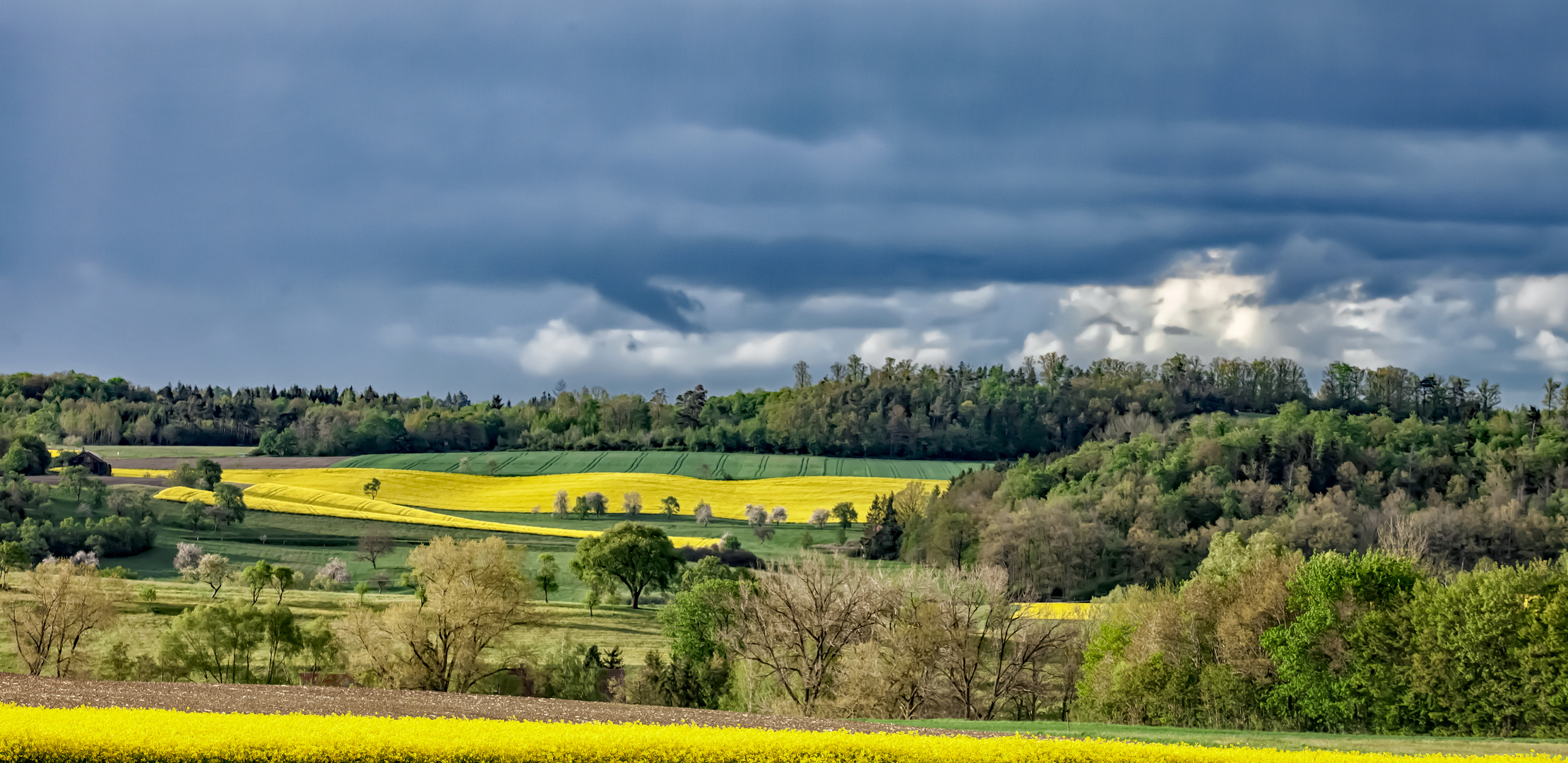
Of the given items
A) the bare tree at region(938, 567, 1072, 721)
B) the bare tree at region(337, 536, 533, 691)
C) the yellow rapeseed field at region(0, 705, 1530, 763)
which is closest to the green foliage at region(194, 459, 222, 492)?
the bare tree at region(337, 536, 533, 691)

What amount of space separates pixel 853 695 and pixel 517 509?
10096 cm

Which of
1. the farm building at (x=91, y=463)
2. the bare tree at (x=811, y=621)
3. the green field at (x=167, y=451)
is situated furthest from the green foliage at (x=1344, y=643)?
the green field at (x=167, y=451)

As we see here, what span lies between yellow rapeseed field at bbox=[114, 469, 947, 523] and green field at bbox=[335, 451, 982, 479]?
378 centimetres

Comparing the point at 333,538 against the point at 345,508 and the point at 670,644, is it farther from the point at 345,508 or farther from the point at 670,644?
the point at 670,644

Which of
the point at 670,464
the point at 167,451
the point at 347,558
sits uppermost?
the point at 670,464

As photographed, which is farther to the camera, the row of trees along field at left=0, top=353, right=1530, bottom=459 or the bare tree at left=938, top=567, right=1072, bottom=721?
the row of trees along field at left=0, top=353, right=1530, bottom=459

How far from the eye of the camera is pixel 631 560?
88.8 meters

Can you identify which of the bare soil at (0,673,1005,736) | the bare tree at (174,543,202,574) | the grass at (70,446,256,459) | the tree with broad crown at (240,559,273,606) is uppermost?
the grass at (70,446,256,459)

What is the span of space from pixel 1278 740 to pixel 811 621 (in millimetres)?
23679

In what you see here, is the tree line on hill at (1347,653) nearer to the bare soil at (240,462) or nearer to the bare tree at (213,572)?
the bare tree at (213,572)

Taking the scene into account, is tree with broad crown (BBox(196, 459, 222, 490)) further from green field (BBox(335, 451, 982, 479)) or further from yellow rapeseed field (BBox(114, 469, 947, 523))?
green field (BBox(335, 451, 982, 479))

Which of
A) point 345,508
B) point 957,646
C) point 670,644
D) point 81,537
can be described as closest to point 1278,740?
point 957,646

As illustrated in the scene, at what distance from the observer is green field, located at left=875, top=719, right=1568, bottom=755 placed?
30.0 meters

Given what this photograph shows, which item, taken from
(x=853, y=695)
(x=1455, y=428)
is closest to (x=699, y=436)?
(x=1455, y=428)
